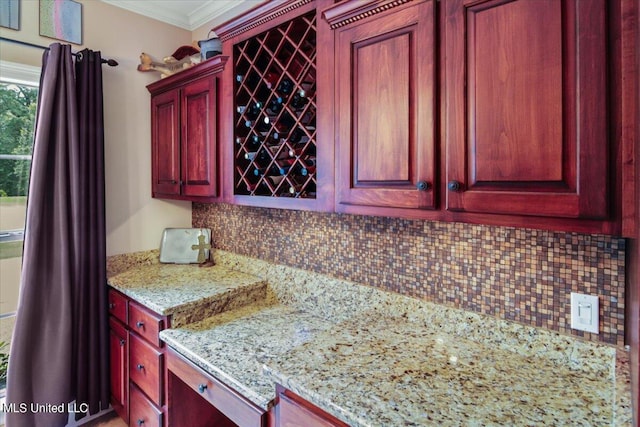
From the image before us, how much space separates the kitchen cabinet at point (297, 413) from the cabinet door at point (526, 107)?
72cm

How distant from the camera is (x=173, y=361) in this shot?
5.74 ft

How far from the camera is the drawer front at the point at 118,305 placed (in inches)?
86.2

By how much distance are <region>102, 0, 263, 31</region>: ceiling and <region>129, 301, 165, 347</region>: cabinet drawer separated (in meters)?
1.97

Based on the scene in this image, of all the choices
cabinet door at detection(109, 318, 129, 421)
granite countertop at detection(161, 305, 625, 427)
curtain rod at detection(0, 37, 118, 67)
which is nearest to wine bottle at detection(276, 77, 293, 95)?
granite countertop at detection(161, 305, 625, 427)

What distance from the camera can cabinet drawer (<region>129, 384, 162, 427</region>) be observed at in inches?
75.5

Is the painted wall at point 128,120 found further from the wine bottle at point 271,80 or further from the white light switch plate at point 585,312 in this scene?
the white light switch plate at point 585,312

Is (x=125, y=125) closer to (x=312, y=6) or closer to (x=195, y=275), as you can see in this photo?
(x=195, y=275)

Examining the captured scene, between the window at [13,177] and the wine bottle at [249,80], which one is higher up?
the wine bottle at [249,80]

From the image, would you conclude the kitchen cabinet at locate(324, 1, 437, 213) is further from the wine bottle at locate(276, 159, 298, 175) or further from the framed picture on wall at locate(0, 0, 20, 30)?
the framed picture on wall at locate(0, 0, 20, 30)

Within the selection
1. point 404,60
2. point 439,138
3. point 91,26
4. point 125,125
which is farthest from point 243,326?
point 91,26

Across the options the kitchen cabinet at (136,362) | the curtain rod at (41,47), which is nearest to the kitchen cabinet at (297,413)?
the kitchen cabinet at (136,362)

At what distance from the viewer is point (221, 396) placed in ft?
4.70

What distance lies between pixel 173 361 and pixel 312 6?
1726 millimetres

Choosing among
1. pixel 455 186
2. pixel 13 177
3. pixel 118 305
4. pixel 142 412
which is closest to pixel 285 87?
pixel 455 186
